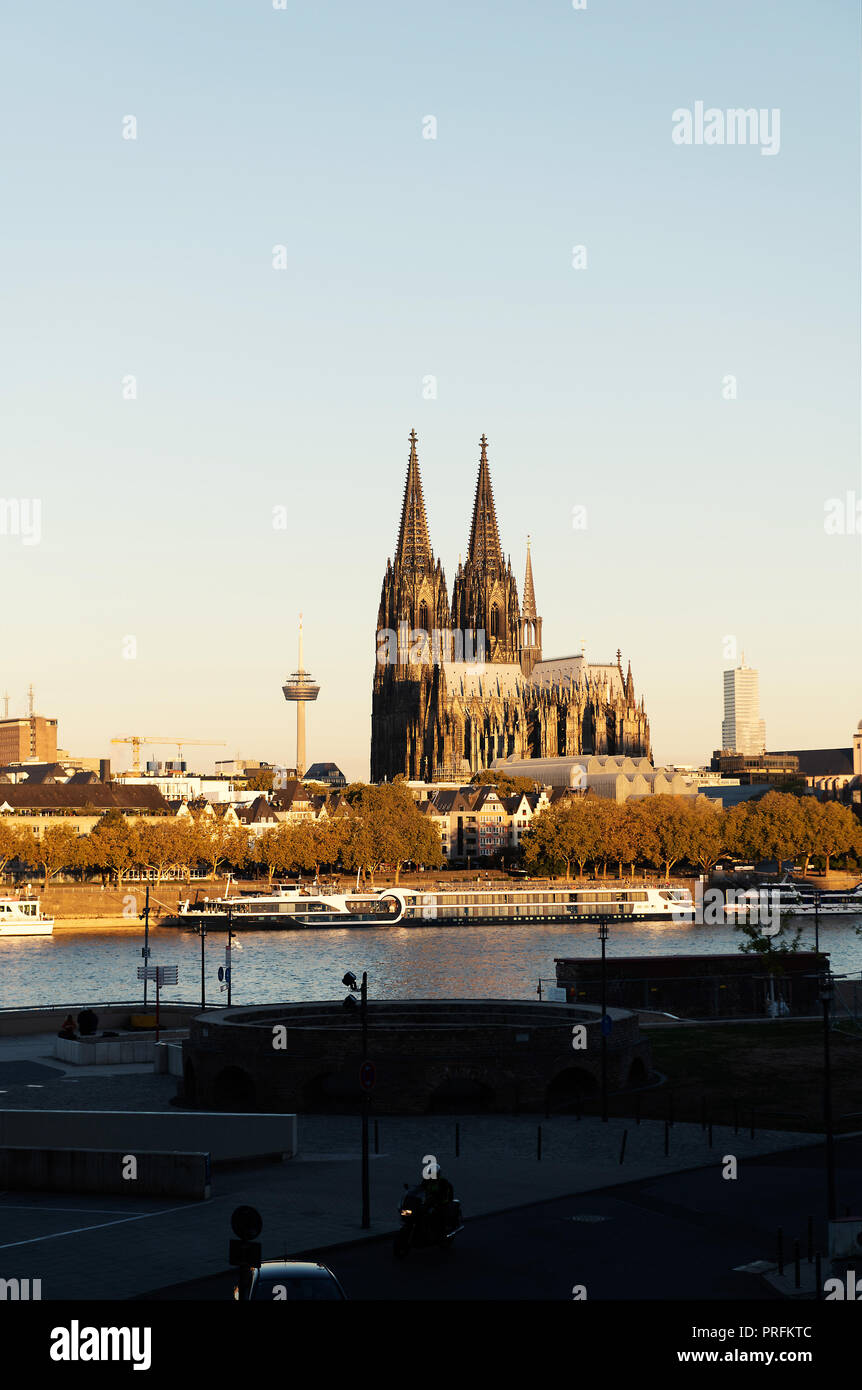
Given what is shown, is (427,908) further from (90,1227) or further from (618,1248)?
(618,1248)

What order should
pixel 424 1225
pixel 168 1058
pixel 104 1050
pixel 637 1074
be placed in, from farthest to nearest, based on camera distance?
pixel 104 1050 → pixel 168 1058 → pixel 637 1074 → pixel 424 1225

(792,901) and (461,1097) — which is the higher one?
(461,1097)

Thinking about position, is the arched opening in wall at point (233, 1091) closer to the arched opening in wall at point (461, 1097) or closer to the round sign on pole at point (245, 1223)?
the arched opening in wall at point (461, 1097)

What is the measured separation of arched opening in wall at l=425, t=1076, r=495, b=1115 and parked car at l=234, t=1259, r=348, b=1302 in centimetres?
1758

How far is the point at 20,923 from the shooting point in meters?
112

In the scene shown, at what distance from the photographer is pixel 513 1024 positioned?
123 feet

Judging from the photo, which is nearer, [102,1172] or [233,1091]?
[102,1172]

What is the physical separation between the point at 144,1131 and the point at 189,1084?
330 inches

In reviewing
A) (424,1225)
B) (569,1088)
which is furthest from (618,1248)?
(569,1088)

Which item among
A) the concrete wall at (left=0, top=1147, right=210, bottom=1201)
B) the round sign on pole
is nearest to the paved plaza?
the concrete wall at (left=0, top=1147, right=210, bottom=1201)

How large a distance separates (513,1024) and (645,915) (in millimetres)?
91947

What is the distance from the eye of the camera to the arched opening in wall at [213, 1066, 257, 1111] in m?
35.1
